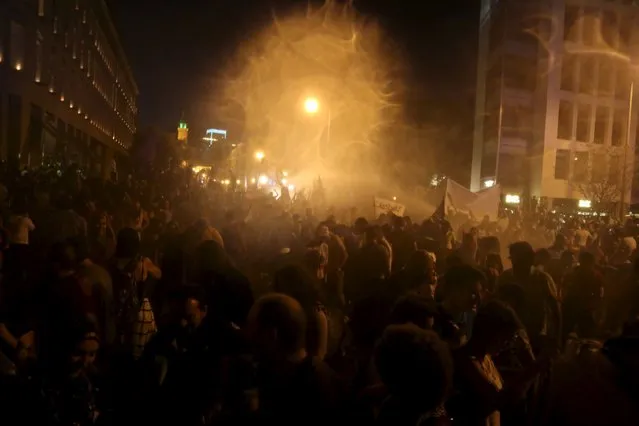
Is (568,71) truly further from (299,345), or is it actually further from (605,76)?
(299,345)

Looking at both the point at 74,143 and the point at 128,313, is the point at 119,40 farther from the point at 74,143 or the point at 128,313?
the point at 128,313

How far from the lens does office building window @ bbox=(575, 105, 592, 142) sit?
182 feet

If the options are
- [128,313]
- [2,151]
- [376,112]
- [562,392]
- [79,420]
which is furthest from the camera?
[376,112]

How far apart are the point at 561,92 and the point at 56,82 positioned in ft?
135

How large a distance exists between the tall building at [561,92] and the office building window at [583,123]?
0.28 feet

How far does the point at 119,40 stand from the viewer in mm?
56688

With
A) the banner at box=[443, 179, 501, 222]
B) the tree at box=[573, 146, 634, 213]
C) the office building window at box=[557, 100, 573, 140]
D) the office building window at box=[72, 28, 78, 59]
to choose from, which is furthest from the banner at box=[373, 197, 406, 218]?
the office building window at box=[557, 100, 573, 140]

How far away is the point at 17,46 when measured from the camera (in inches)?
977

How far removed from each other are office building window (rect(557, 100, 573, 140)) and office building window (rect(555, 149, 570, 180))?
156cm

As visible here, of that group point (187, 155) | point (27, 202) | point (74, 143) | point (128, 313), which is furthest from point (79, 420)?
point (187, 155)

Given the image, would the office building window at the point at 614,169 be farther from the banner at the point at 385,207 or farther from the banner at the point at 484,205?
the banner at the point at 385,207

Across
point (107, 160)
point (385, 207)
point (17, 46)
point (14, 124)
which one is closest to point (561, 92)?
point (107, 160)

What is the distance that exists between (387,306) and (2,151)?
2302 centimetres

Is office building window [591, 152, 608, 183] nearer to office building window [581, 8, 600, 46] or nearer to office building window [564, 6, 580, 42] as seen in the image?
office building window [581, 8, 600, 46]
